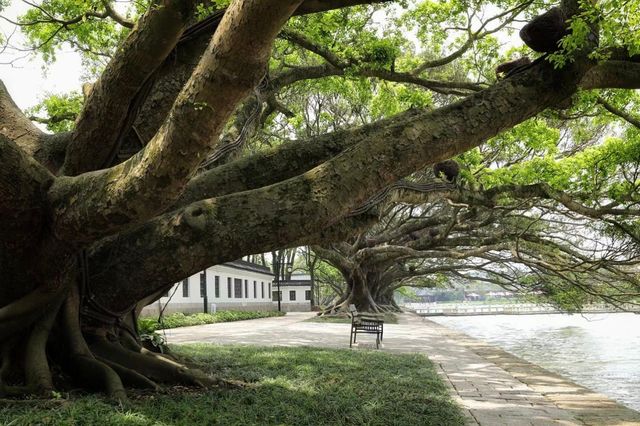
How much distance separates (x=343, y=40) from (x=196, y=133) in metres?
7.63

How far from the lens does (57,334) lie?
5.18 metres

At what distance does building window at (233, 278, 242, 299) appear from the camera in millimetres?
35281

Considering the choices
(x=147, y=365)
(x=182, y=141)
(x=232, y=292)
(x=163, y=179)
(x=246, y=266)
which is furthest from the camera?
(x=246, y=266)

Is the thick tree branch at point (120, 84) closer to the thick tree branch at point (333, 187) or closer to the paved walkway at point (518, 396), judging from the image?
the thick tree branch at point (333, 187)

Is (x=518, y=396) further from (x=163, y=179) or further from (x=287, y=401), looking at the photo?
(x=163, y=179)

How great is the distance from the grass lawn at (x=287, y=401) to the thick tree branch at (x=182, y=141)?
1.28 m

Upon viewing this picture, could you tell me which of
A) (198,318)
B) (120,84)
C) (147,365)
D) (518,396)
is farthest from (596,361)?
(198,318)

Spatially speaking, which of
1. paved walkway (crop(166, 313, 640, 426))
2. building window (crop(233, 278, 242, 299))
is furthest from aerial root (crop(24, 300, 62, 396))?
building window (crop(233, 278, 242, 299))

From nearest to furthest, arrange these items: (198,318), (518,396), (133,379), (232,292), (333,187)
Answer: (333,187) < (133,379) < (518,396) < (198,318) < (232,292)

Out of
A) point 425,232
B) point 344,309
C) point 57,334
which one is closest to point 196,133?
point 57,334

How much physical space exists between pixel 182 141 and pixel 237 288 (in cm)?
3343

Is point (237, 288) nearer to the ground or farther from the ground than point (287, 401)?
farther from the ground

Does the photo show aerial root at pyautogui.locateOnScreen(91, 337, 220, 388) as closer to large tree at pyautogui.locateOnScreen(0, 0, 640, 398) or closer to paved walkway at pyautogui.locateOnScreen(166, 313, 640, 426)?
large tree at pyautogui.locateOnScreen(0, 0, 640, 398)

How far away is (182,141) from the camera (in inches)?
126
